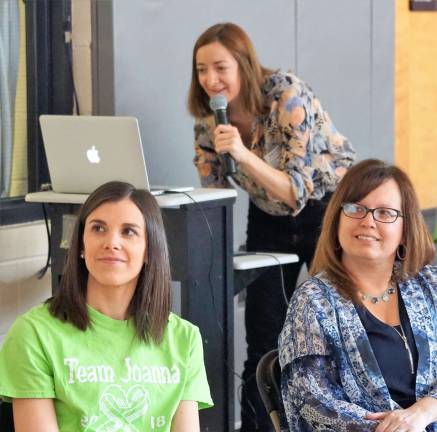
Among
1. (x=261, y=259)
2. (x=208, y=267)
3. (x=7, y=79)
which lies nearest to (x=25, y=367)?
(x=208, y=267)

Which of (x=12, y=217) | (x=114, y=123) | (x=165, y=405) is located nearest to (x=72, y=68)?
(x=12, y=217)

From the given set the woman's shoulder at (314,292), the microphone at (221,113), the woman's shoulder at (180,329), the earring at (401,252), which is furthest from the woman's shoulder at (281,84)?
the woman's shoulder at (180,329)

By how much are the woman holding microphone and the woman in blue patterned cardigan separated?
0.79 m

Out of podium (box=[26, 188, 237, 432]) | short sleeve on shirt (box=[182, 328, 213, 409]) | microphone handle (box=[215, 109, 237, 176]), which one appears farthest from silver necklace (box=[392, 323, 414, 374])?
microphone handle (box=[215, 109, 237, 176])

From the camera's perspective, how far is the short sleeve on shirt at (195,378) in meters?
2.44

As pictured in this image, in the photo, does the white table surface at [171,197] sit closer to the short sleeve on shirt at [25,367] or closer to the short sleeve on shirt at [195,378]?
the short sleeve on shirt at [195,378]

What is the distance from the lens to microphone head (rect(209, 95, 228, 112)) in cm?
354

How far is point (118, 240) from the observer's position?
2.45 meters

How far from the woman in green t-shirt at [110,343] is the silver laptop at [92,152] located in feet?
2.34

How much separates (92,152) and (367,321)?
44.4 inches

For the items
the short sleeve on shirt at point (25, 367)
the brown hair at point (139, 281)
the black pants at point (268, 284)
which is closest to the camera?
the short sleeve on shirt at point (25, 367)

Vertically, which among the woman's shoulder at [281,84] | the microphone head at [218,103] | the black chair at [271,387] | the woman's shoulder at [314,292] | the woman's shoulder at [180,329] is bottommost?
the black chair at [271,387]

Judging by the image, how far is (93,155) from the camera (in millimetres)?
3334

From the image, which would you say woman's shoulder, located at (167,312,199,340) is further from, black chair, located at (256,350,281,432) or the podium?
the podium
